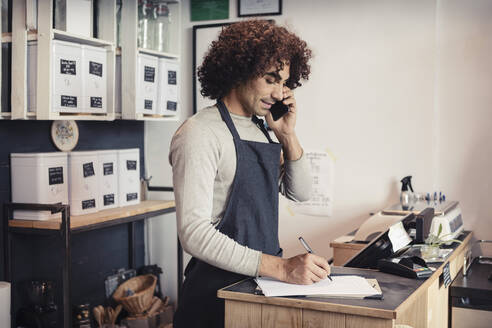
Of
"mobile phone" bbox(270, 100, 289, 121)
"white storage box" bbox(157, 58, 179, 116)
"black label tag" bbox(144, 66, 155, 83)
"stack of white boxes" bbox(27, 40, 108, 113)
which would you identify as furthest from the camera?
"white storage box" bbox(157, 58, 179, 116)

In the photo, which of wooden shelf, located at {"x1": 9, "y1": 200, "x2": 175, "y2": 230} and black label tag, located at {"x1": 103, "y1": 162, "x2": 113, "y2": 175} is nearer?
wooden shelf, located at {"x1": 9, "y1": 200, "x2": 175, "y2": 230}

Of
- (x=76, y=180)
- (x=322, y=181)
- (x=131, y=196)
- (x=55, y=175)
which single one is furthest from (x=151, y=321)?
(x=322, y=181)

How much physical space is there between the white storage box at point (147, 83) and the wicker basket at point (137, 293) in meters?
1.07

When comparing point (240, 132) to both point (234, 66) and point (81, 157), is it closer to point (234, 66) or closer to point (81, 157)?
point (234, 66)

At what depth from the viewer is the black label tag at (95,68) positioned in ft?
10.4

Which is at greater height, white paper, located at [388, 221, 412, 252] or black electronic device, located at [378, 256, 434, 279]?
white paper, located at [388, 221, 412, 252]

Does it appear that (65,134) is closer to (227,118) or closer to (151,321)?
(151,321)

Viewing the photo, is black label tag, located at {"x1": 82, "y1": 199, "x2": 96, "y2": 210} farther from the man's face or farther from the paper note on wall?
the man's face

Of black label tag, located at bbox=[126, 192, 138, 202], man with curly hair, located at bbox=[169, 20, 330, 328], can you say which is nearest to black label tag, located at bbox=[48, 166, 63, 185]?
black label tag, located at bbox=[126, 192, 138, 202]

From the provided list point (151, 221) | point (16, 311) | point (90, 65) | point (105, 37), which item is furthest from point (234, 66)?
point (151, 221)

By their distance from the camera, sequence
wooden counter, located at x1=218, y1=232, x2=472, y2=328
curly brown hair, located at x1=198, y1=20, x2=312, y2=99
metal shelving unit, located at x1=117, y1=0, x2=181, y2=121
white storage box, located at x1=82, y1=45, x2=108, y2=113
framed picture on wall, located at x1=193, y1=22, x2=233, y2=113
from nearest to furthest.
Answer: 1. wooden counter, located at x1=218, y1=232, x2=472, y2=328
2. curly brown hair, located at x1=198, y1=20, x2=312, y2=99
3. white storage box, located at x1=82, y1=45, x2=108, y2=113
4. metal shelving unit, located at x1=117, y1=0, x2=181, y2=121
5. framed picture on wall, located at x1=193, y1=22, x2=233, y2=113

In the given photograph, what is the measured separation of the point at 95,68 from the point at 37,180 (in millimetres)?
666

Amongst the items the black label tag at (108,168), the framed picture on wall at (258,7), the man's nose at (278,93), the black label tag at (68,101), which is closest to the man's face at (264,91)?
the man's nose at (278,93)

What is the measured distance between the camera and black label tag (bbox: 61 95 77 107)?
9.83 feet
